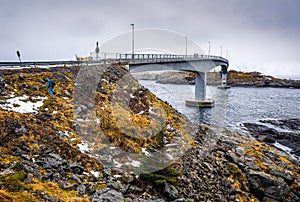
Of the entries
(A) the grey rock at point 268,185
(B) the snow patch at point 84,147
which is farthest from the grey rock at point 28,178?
(A) the grey rock at point 268,185

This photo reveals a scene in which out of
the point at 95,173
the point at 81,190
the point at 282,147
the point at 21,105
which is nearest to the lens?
the point at 81,190

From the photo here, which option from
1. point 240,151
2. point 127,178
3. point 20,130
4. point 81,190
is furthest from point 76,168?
point 240,151

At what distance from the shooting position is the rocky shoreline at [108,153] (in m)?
9.55

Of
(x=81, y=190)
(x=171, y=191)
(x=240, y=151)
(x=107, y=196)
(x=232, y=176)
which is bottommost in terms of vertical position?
(x=232, y=176)

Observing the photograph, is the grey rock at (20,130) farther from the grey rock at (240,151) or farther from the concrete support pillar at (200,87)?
the concrete support pillar at (200,87)

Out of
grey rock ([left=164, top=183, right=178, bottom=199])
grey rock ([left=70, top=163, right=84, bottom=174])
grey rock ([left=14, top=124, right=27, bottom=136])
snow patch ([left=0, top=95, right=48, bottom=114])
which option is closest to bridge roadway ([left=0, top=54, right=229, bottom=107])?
snow patch ([left=0, top=95, right=48, bottom=114])

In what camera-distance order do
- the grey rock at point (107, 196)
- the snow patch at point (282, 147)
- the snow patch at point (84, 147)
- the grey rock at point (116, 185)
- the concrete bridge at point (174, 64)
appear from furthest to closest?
the concrete bridge at point (174, 64) < the snow patch at point (282, 147) < the snow patch at point (84, 147) < the grey rock at point (116, 185) < the grey rock at point (107, 196)

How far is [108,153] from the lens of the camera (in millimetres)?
12812

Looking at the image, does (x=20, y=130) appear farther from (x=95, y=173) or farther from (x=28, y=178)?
(x=95, y=173)

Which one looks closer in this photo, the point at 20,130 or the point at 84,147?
the point at 20,130

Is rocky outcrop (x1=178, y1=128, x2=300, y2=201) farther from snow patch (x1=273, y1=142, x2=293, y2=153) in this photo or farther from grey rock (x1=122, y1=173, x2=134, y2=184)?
snow patch (x1=273, y1=142, x2=293, y2=153)

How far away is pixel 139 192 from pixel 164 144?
217 inches

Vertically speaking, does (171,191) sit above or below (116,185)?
below

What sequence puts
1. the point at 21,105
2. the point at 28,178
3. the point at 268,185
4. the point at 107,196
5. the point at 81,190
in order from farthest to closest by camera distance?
the point at 268,185 < the point at 21,105 < the point at 81,190 < the point at 107,196 < the point at 28,178
